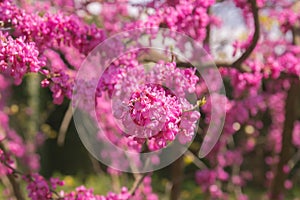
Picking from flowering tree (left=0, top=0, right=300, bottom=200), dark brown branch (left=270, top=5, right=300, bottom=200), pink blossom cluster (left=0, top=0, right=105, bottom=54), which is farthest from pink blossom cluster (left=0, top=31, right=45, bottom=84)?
dark brown branch (left=270, top=5, right=300, bottom=200)

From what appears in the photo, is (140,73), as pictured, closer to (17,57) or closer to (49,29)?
(49,29)

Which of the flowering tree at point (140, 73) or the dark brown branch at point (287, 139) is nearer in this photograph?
the flowering tree at point (140, 73)

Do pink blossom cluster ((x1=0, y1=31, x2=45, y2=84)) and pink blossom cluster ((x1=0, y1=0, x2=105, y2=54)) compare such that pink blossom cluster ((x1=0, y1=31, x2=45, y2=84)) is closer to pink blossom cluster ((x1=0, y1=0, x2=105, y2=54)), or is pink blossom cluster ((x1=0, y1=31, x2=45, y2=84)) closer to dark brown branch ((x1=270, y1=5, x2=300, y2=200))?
pink blossom cluster ((x1=0, y1=0, x2=105, y2=54))

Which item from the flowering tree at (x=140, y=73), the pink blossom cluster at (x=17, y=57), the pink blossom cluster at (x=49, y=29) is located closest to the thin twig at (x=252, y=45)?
the flowering tree at (x=140, y=73)

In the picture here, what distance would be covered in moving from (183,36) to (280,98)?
381 cm

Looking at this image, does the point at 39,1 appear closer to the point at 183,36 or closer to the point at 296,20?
the point at 183,36

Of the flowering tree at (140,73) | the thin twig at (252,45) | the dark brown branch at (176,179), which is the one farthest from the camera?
the dark brown branch at (176,179)

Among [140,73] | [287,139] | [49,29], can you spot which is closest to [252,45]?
[140,73]

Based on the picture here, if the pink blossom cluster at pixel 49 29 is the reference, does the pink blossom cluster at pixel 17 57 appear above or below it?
below

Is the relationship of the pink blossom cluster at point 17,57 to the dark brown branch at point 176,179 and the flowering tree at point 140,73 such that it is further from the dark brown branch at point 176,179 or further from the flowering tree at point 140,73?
the dark brown branch at point 176,179

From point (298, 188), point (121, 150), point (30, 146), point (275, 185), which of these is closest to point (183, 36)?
point (275, 185)

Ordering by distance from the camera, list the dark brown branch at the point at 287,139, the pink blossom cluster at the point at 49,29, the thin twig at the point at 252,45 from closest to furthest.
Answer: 1. the pink blossom cluster at the point at 49,29
2. the thin twig at the point at 252,45
3. the dark brown branch at the point at 287,139

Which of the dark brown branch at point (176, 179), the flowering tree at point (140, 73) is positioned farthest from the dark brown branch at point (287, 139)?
the dark brown branch at point (176, 179)

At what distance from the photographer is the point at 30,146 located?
327 inches
